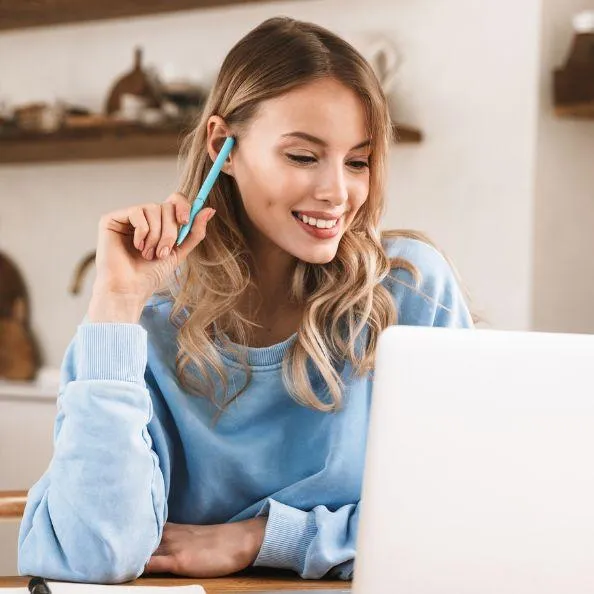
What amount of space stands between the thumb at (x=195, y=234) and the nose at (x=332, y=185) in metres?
0.15

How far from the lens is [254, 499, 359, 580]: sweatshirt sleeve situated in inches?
47.5

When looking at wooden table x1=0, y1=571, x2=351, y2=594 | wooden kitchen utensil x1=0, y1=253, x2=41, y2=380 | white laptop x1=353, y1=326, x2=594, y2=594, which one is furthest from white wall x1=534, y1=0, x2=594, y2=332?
white laptop x1=353, y1=326, x2=594, y2=594

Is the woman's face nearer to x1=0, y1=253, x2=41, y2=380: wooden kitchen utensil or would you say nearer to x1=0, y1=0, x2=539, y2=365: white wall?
x1=0, y1=0, x2=539, y2=365: white wall

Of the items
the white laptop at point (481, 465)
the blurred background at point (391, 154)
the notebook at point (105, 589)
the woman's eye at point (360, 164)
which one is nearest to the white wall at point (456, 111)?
the blurred background at point (391, 154)

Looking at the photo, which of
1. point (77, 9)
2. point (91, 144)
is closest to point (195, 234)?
point (91, 144)

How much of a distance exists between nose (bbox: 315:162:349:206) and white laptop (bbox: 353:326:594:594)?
0.54 metres

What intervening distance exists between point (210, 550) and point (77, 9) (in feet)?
8.14

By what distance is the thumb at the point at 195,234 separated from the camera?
1.35m

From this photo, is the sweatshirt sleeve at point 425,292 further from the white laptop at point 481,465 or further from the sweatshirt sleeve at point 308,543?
the white laptop at point 481,465

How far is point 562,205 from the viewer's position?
2670 mm

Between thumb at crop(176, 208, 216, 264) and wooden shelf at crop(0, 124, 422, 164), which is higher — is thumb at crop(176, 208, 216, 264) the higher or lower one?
the lower one

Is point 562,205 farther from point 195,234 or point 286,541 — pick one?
point 286,541

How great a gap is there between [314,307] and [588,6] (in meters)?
1.69

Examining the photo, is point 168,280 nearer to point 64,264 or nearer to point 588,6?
point 588,6
